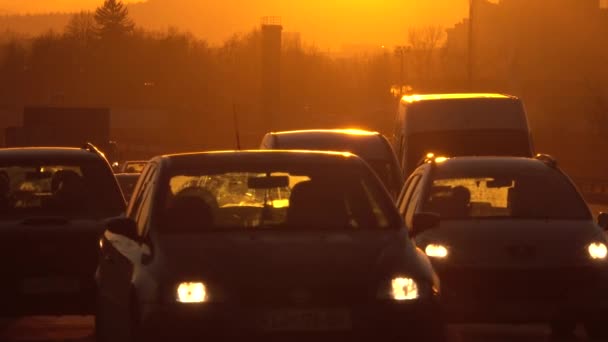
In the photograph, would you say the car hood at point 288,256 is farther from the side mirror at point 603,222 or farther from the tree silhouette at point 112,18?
the tree silhouette at point 112,18

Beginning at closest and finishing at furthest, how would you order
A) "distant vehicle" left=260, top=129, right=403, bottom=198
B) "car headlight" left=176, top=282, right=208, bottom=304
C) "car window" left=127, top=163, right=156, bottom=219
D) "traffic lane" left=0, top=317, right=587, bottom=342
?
"car headlight" left=176, top=282, right=208, bottom=304 < "car window" left=127, top=163, right=156, bottom=219 < "traffic lane" left=0, top=317, right=587, bottom=342 < "distant vehicle" left=260, top=129, right=403, bottom=198

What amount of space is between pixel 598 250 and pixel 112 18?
172 meters

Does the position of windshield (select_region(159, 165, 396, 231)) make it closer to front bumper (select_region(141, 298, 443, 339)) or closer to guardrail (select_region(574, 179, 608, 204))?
front bumper (select_region(141, 298, 443, 339))

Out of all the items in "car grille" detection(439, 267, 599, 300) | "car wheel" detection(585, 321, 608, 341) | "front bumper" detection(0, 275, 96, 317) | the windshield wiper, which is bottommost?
"car wheel" detection(585, 321, 608, 341)

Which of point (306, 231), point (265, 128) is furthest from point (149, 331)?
point (265, 128)

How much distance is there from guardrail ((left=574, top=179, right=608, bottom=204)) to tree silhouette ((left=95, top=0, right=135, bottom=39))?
384 feet

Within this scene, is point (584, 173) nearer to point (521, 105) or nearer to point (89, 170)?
point (521, 105)

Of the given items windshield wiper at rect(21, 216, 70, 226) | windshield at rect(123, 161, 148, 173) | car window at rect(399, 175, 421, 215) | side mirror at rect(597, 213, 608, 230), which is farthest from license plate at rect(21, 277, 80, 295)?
windshield at rect(123, 161, 148, 173)

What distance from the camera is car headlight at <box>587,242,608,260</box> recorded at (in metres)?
13.2

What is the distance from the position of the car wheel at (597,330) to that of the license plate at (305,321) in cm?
521

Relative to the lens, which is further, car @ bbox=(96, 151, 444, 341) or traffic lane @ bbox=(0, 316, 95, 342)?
traffic lane @ bbox=(0, 316, 95, 342)

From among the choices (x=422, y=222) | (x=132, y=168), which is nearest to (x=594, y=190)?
(x=132, y=168)

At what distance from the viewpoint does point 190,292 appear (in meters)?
8.63

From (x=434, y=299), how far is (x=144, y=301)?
59.6 inches
